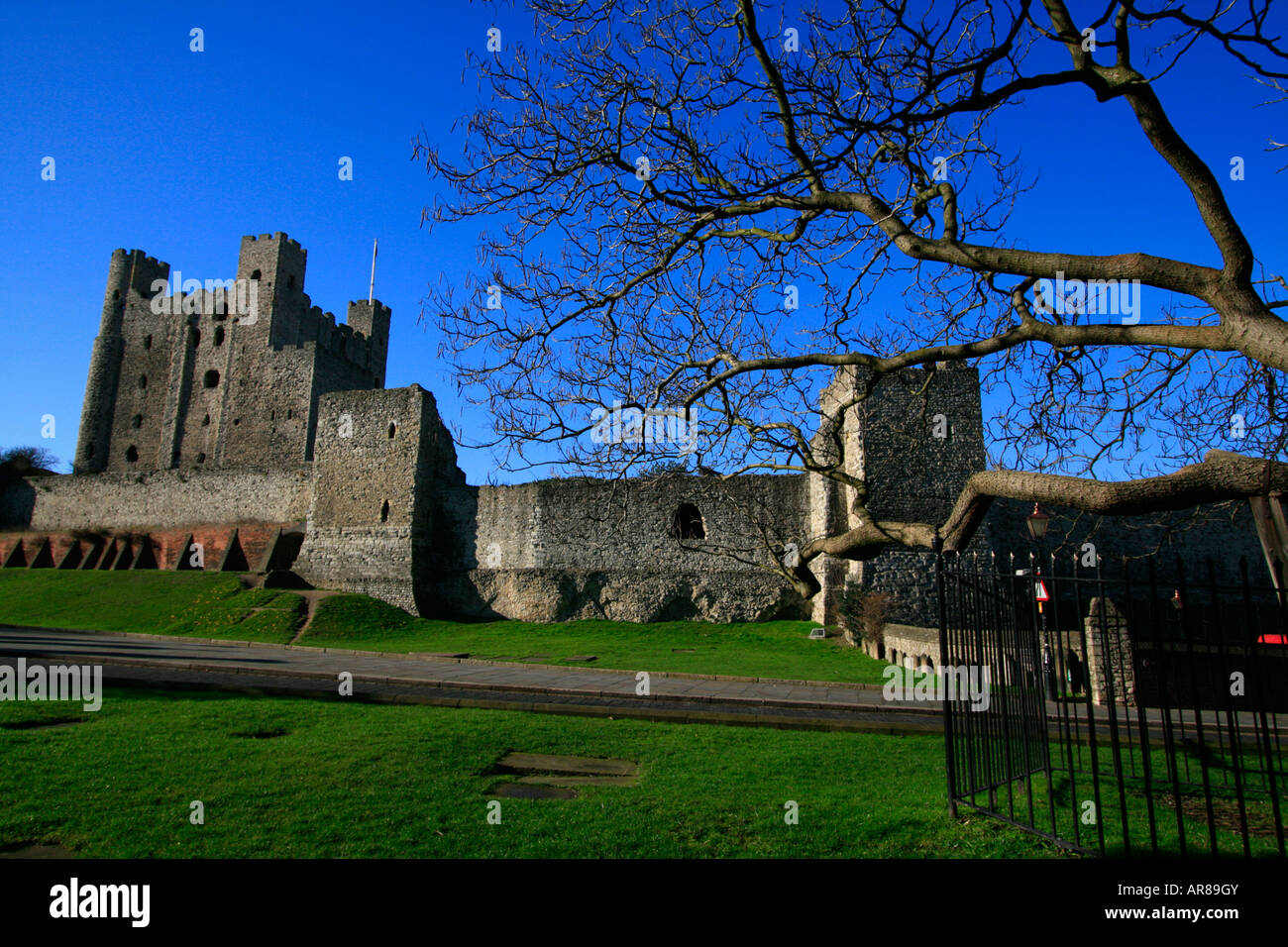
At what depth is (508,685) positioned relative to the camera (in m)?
11.0

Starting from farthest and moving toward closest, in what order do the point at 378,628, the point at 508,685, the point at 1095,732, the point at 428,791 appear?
the point at 378,628
the point at 508,685
the point at 1095,732
the point at 428,791

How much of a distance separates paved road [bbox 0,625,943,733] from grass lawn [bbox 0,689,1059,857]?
1.34m

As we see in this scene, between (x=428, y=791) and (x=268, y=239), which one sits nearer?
(x=428, y=791)

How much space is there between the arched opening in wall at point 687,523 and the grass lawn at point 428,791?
57.5 feet

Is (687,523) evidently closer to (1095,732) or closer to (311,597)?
(311,597)

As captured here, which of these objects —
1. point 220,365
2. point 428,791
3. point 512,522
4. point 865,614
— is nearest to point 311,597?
point 512,522

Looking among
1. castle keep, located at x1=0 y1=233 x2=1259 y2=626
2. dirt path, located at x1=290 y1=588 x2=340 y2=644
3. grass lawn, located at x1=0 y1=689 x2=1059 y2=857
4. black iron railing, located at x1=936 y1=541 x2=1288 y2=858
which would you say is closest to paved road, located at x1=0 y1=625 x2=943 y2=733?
grass lawn, located at x1=0 y1=689 x2=1059 y2=857

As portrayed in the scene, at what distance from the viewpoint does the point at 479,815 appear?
15.3 ft

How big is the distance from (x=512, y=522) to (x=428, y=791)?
71.2 feet

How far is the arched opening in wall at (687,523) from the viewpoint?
2525cm
